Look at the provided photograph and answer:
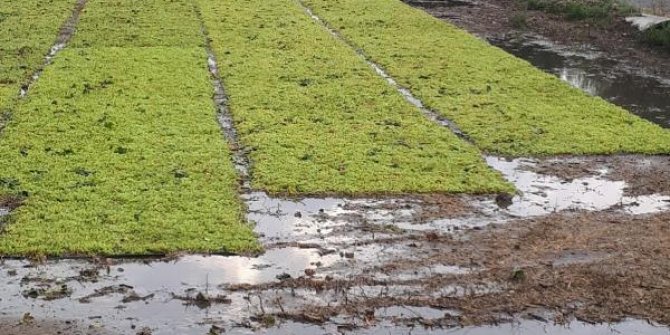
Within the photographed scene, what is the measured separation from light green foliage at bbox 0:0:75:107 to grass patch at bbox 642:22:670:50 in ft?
39.2

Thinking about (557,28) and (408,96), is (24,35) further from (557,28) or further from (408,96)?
(557,28)

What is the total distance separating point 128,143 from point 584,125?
20.0 feet

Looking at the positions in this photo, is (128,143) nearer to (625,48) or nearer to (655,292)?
(655,292)

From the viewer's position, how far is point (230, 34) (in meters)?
17.0

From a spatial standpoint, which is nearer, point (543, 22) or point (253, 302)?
point (253, 302)

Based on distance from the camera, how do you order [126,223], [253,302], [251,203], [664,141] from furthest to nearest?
1. [664,141]
2. [251,203]
3. [126,223]
4. [253,302]

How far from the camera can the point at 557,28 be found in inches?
755

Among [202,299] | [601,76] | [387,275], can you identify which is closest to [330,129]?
[387,275]

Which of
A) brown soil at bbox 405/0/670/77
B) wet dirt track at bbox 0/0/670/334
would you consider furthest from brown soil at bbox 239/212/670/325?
brown soil at bbox 405/0/670/77

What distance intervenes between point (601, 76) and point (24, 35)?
11052 millimetres

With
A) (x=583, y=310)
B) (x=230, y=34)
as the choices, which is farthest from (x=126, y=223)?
(x=230, y=34)

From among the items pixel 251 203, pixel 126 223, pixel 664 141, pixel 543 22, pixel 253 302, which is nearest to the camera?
pixel 253 302

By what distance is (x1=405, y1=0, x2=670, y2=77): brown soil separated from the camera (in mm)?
16391

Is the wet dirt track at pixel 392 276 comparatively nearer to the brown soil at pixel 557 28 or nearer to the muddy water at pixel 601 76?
the muddy water at pixel 601 76
